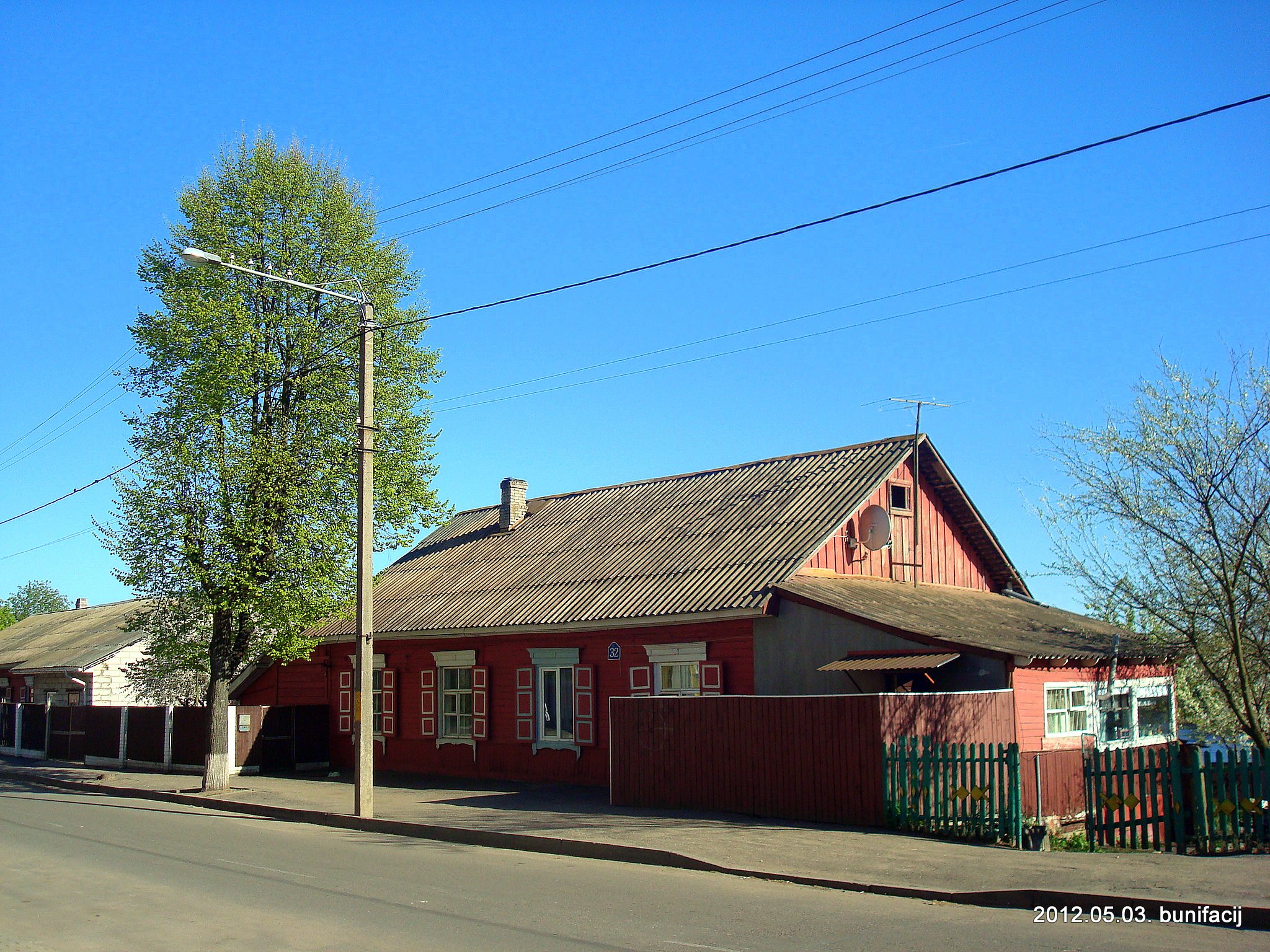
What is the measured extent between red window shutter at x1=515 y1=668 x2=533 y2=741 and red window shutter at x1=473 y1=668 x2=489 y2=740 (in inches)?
36.2

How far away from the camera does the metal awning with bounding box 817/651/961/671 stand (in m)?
16.5

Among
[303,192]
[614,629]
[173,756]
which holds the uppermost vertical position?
[303,192]

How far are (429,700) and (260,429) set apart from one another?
24.6ft

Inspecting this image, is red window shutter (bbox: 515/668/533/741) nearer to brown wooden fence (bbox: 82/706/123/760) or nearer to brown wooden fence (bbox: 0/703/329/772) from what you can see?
brown wooden fence (bbox: 0/703/329/772)

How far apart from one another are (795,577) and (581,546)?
7097mm

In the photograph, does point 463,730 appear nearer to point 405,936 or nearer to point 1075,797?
point 1075,797

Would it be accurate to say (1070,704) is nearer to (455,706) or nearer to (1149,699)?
(1149,699)

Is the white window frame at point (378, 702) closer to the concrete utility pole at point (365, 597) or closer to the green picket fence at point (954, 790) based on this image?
the concrete utility pole at point (365, 597)

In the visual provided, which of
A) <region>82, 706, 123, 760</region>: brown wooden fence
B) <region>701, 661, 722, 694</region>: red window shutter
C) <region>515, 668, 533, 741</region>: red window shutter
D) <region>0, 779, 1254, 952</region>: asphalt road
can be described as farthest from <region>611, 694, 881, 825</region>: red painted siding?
<region>82, 706, 123, 760</region>: brown wooden fence

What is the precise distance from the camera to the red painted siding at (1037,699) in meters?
17.8

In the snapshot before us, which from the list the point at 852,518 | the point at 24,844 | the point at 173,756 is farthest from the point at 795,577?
the point at 173,756

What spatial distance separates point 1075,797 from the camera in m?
15.3

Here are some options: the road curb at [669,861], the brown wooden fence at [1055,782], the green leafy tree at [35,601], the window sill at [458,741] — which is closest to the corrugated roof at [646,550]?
the window sill at [458,741]

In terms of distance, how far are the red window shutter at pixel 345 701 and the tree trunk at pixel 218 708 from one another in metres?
5.15
